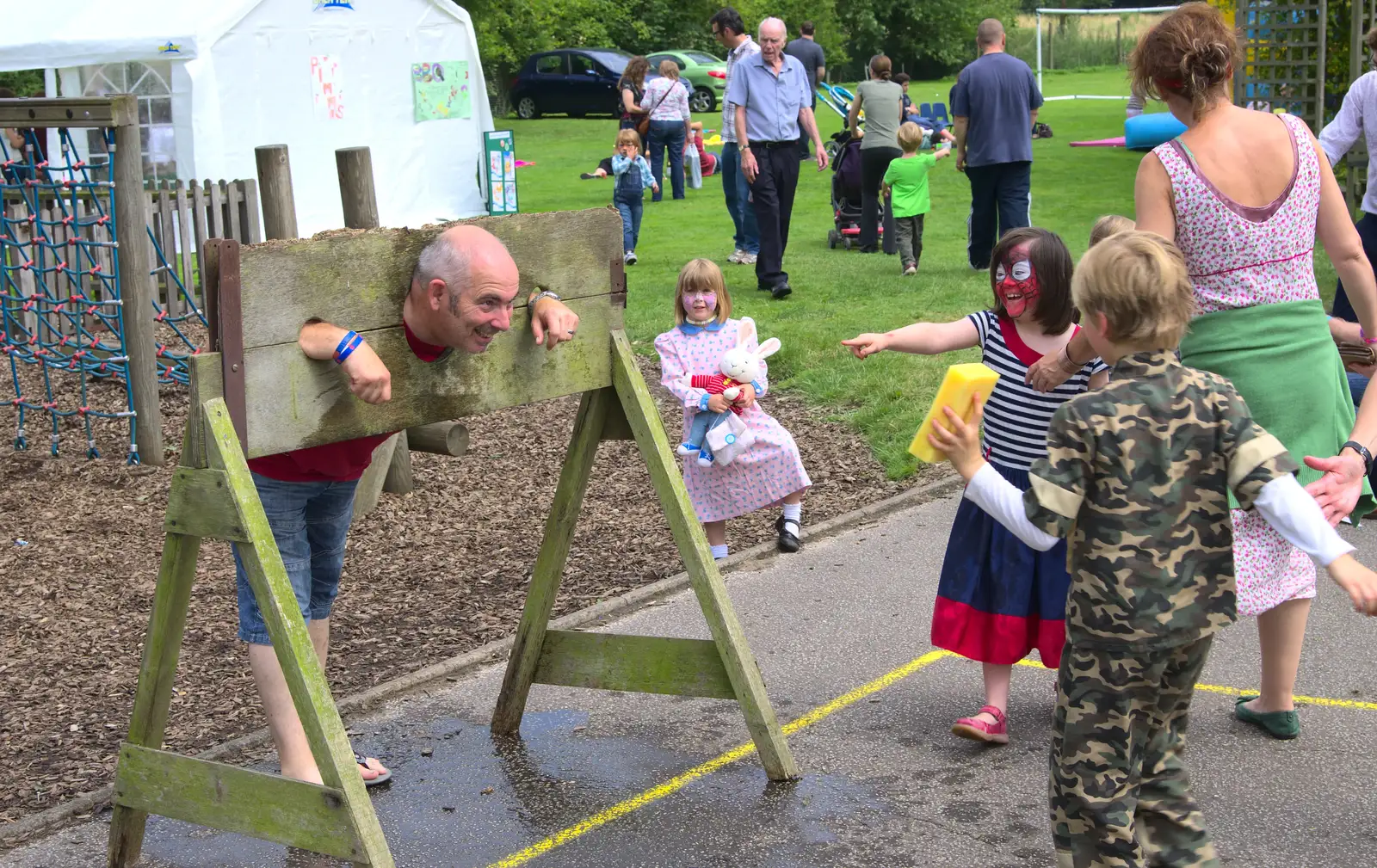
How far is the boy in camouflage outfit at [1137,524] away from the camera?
295 cm

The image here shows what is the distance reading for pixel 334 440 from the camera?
3676 mm

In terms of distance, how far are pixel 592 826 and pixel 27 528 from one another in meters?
4.38

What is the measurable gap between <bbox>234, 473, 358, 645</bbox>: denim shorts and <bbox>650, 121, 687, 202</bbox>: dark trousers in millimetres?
16249

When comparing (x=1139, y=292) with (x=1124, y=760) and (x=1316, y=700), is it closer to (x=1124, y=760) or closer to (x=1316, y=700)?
(x=1124, y=760)

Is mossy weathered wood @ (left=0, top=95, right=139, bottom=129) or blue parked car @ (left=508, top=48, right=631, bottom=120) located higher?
blue parked car @ (left=508, top=48, right=631, bottom=120)

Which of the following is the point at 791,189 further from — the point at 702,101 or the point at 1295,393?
the point at 702,101

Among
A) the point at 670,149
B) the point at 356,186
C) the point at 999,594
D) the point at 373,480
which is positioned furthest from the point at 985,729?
the point at 670,149

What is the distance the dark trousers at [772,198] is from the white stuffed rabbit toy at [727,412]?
552 cm

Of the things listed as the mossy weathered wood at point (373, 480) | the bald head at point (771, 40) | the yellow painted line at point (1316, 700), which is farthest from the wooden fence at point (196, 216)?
the yellow painted line at point (1316, 700)

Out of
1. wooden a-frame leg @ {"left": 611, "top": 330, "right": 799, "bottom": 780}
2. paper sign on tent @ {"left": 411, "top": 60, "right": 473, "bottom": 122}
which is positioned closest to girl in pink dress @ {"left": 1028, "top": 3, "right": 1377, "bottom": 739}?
wooden a-frame leg @ {"left": 611, "top": 330, "right": 799, "bottom": 780}

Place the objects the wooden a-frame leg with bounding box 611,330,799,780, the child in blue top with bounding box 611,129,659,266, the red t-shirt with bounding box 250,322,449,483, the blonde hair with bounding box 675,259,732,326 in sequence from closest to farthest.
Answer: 1. the red t-shirt with bounding box 250,322,449,483
2. the wooden a-frame leg with bounding box 611,330,799,780
3. the blonde hair with bounding box 675,259,732,326
4. the child in blue top with bounding box 611,129,659,266

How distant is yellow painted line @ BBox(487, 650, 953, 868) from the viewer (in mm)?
3887

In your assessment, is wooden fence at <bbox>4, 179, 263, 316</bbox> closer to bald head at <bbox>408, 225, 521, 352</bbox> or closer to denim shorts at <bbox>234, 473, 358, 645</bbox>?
denim shorts at <bbox>234, 473, 358, 645</bbox>

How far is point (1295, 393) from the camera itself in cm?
393
